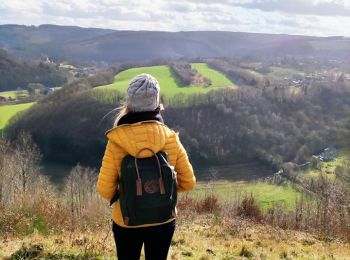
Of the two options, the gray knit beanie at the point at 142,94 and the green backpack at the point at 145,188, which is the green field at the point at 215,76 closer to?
the gray knit beanie at the point at 142,94

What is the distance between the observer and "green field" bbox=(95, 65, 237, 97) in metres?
92.3

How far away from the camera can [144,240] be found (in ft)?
12.4

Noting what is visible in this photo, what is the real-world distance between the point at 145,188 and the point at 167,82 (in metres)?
98.0

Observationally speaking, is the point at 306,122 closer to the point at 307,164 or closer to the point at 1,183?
the point at 307,164

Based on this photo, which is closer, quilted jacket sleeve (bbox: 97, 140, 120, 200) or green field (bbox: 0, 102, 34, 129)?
quilted jacket sleeve (bbox: 97, 140, 120, 200)

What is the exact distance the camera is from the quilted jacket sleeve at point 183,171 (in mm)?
3793

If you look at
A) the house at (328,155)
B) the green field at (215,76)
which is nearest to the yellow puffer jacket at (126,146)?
the house at (328,155)

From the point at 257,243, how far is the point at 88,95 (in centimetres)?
8445

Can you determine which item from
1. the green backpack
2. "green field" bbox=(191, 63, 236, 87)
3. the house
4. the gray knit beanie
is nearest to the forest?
the house

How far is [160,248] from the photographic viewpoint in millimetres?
3777

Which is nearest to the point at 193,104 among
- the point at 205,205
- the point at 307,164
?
the point at 307,164

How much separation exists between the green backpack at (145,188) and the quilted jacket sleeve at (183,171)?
202mm

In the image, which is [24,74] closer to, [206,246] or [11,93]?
[11,93]

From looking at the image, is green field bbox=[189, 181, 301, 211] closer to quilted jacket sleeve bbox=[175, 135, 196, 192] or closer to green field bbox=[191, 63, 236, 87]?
green field bbox=[191, 63, 236, 87]
